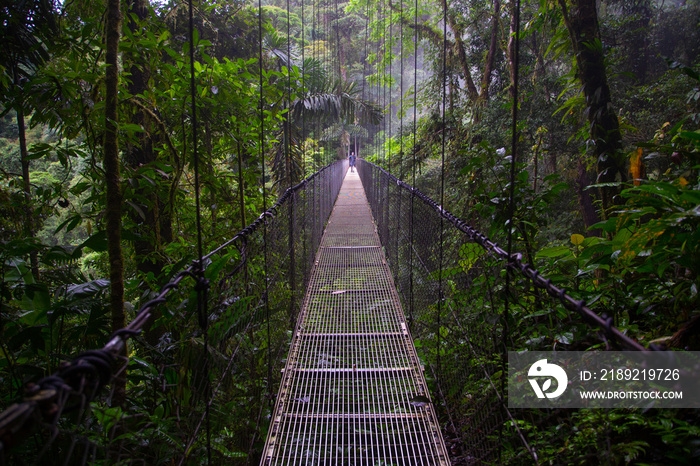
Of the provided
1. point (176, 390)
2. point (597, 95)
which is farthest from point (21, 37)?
point (597, 95)

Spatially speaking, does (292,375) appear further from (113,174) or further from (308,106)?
(308,106)

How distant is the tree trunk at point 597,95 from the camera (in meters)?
1.85

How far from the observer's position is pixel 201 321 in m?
0.97

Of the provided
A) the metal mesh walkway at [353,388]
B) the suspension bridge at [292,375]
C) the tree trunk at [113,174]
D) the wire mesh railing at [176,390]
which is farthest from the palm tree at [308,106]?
the tree trunk at [113,174]

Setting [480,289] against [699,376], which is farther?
[480,289]

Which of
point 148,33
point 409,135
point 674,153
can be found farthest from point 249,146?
point 409,135

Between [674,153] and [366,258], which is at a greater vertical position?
[674,153]

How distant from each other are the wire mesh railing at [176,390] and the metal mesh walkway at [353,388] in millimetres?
139

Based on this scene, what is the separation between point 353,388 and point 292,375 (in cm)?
32

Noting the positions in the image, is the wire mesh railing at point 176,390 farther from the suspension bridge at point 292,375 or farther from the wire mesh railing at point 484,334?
the wire mesh railing at point 484,334

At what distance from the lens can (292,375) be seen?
199cm

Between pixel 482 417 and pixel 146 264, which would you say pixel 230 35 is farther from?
pixel 482 417

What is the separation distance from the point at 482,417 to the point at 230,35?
4.97m

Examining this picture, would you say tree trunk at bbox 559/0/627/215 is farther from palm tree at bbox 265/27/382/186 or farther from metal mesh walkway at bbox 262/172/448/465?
palm tree at bbox 265/27/382/186
